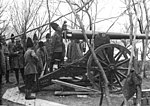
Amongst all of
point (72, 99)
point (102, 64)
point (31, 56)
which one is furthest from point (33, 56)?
point (102, 64)

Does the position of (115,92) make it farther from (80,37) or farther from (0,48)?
(0,48)

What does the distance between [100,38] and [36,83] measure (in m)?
2.47

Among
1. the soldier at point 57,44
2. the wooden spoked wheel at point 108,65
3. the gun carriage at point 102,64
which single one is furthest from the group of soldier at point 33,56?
the wooden spoked wheel at point 108,65

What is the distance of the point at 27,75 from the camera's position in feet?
25.8

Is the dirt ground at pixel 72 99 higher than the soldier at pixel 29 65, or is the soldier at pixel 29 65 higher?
the soldier at pixel 29 65

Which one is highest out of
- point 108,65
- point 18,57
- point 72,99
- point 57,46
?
point 57,46

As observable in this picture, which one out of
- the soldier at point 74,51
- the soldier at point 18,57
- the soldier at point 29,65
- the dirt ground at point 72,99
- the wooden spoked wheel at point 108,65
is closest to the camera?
the dirt ground at point 72,99

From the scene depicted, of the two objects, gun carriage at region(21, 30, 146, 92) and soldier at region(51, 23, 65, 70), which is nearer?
gun carriage at region(21, 30, 146, 92)

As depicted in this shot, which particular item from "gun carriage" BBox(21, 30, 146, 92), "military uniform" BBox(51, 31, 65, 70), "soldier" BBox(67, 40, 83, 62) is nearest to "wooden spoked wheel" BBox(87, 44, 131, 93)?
"gun carriage" BBox(21, 30, 146, 92)

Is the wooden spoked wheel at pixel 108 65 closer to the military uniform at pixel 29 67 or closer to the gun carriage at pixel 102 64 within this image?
the gun carriage at pixel 102 64

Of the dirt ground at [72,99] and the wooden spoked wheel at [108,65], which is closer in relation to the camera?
the dirt ground at [72,99]

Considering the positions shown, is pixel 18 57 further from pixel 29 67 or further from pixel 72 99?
pixel 72 99

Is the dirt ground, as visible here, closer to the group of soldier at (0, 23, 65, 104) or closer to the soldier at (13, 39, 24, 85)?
the group of soldier at (0, 23, 65, 104)

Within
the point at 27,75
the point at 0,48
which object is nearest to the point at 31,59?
the point at 27,75
